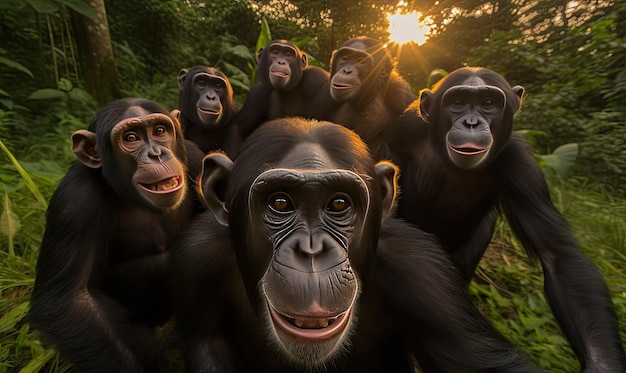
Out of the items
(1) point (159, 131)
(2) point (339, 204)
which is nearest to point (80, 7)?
(1) point (159, 131)

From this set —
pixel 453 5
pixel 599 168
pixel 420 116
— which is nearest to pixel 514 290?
pixel 420 116

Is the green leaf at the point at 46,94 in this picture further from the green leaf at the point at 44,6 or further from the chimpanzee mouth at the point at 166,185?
the chimpanzee mouth at the point at 166,185

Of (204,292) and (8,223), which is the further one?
(8,223)

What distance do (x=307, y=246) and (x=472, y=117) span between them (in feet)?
6.76

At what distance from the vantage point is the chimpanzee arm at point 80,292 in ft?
8.37

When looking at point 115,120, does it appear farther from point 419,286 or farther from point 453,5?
point 453,5

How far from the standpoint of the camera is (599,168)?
700 centimetres

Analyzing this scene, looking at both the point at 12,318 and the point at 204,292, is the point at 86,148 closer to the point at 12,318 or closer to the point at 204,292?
the point at 12,318

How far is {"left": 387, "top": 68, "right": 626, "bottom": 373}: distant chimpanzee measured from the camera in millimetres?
2643

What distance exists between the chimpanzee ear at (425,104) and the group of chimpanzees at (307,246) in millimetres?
13

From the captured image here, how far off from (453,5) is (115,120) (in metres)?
15.8

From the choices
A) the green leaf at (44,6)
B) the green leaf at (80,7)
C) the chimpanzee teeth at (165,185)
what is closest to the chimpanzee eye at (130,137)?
the chimpanzee teeth at (165,185)

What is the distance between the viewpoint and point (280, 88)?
6.31 metres

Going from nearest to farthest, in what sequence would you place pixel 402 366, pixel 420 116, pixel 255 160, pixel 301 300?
pixel 301 300
pixel 255 160
pixel 402 366
pixel 420 116
